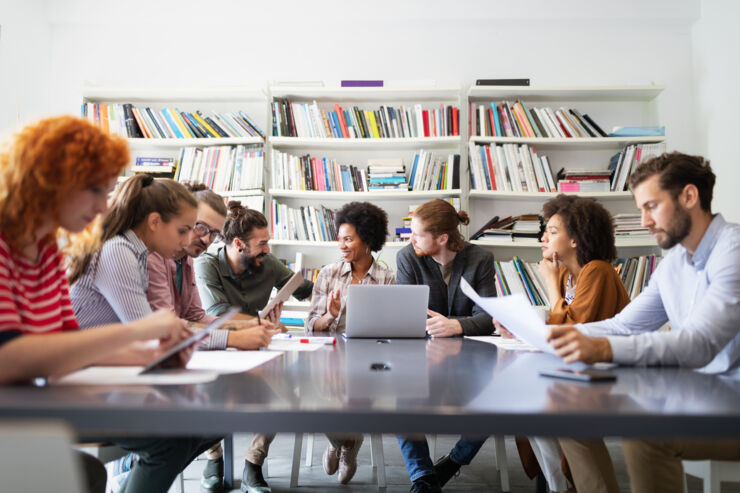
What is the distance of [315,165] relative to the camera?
392cm

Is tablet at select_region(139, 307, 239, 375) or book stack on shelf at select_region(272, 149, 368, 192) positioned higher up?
book stack on shelf at select_region(272, 149, 368, 192)

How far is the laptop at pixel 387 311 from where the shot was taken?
217cm

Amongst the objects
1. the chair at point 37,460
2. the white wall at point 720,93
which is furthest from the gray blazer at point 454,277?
the chair at point 37,460

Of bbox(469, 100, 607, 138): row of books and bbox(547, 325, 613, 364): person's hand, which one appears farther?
bbox(469, 100, 607, 138): row of books

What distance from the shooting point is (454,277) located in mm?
2822

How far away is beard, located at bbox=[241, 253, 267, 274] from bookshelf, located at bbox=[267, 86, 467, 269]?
912 mm

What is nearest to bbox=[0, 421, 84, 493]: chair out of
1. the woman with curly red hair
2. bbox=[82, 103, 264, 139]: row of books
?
the woman with curly red hair

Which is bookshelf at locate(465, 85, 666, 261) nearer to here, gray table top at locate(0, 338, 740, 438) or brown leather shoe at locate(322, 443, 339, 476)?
brown leather shoe at locate(322, 443, 339, 476)

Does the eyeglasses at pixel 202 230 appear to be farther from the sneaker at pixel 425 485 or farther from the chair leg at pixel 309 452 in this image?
the sneaker at pixel 425 485

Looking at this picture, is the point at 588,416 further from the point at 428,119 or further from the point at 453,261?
the point at 428,119

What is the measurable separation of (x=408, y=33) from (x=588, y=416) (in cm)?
374

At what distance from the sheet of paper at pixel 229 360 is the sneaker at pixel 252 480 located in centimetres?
106

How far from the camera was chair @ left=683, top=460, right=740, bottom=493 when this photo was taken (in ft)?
4.18

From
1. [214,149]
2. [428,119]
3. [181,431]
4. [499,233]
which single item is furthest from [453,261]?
[181,431]
